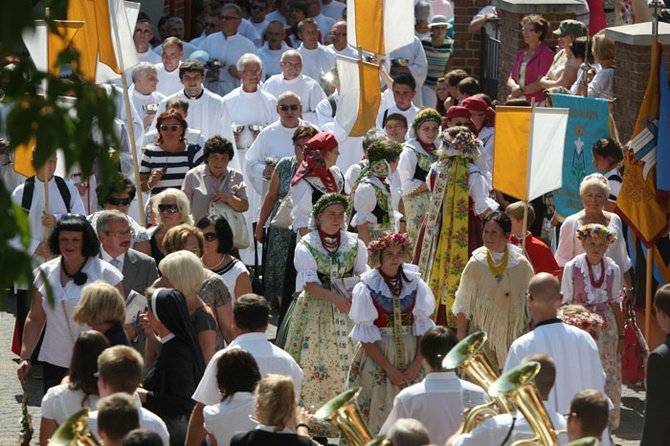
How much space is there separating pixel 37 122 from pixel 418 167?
8.68 metres

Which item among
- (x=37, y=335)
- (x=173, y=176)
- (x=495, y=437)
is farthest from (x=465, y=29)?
(x=495, y=437)

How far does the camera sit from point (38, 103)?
4.01 meters

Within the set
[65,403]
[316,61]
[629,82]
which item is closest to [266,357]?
[65,403]

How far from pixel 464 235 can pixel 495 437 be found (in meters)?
4.72

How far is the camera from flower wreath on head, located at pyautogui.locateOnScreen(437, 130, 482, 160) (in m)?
11.0

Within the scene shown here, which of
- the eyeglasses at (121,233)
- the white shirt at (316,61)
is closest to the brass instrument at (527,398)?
the eyeglasses at (121,233)

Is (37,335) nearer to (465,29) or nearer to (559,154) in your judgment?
(559,154)

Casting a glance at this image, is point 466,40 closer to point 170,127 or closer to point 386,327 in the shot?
point 170,127

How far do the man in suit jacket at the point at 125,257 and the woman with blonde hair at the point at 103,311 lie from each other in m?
1.75

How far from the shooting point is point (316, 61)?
1798cm

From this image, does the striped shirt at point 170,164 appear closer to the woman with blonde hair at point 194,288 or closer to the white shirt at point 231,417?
the woman with blonde hair at point 194,288

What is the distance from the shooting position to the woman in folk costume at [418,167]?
12.5 m

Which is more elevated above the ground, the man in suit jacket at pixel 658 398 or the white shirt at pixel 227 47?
the white shirt at pixel 227 47

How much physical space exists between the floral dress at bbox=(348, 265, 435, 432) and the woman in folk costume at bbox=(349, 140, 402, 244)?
225 centimetres
